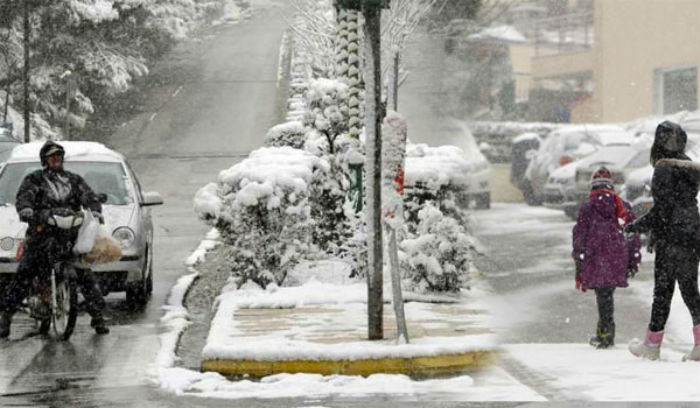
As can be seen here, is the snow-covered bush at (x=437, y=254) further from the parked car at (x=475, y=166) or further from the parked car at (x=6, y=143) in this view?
the parked car at (x=6, y=143)

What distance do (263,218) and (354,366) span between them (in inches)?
161

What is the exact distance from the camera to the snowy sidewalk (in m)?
7.78

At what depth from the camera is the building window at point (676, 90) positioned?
10.3ft

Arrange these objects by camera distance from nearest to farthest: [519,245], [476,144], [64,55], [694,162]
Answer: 1. [476,144]
2. [694,162]
3. [519,245]
4. [64,55]

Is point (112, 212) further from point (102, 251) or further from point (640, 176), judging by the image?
point (640, 176)

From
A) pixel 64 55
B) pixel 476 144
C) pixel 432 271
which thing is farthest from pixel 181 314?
pixel 64 55

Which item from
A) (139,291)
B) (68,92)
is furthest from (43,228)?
(68,92)

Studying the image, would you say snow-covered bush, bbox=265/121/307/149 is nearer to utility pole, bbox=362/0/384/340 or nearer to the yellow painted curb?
utility pole, bbox=362/0/384/340

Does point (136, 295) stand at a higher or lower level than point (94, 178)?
lower

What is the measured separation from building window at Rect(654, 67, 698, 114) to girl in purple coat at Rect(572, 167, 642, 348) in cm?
548

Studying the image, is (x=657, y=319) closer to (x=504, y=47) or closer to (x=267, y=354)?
(x=267, y=354)

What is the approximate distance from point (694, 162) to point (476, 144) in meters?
4.91

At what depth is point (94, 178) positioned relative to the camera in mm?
12648

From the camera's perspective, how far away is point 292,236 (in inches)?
462
